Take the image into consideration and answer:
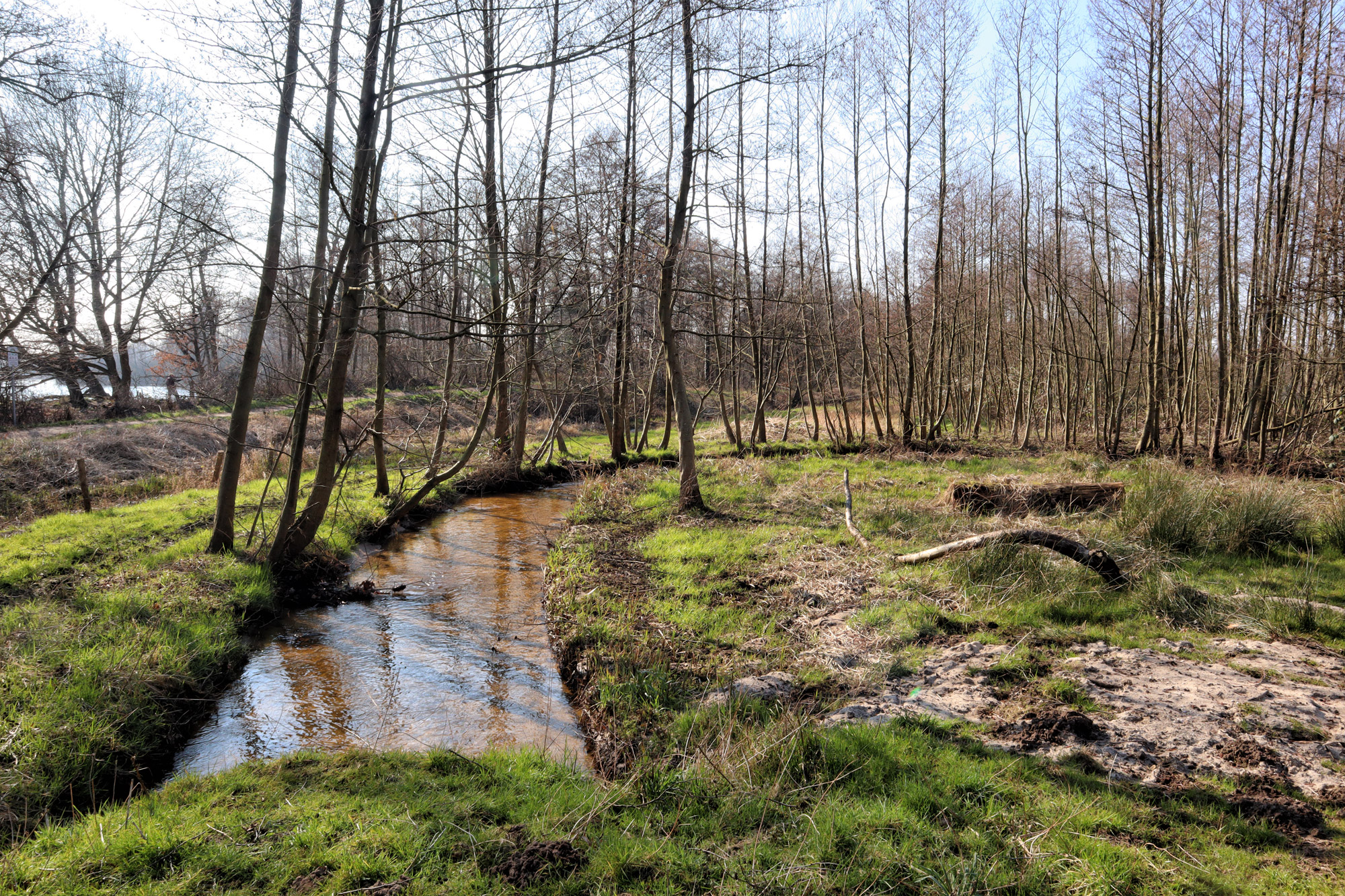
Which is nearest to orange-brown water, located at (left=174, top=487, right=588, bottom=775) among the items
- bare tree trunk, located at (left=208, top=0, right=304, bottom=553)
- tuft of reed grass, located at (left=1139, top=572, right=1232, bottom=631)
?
bare tree trunk, located at (left=208, top=0, right=304, bottom=553)

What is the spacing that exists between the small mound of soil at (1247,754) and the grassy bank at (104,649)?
21.7 feet

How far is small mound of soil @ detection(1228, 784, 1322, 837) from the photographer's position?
3133 mm

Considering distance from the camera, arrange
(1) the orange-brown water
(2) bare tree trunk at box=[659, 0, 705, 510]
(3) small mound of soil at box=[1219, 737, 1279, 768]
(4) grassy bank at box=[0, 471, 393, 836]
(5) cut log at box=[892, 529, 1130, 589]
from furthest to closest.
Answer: (2) bare tree trunk at box=[659, 0, 705, 510], (5) cut log at box=[892, 529, 1130, 589], (1) the orange-brown water, (4) grassy bank at box=[0, 471, 393, 836], (3) small mound of soil at box=[1219, 737, 1279, 768]

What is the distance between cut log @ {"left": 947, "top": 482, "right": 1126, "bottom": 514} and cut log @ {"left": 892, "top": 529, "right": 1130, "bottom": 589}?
198cm

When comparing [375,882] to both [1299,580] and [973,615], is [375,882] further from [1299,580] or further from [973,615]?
[1299,580]

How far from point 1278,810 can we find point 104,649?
793 cm

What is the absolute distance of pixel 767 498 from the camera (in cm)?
1150

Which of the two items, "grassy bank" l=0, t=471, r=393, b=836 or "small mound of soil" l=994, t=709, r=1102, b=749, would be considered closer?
"small mound of soil" l=994, t=709, r=1102, b=749

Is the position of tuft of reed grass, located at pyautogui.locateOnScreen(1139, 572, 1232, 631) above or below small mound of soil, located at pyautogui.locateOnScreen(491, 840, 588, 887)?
above

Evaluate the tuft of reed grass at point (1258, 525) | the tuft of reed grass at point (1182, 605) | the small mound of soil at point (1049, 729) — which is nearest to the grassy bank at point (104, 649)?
the small mound of soil at point (1049, 729)

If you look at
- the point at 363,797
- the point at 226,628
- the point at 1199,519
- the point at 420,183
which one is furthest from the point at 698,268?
the point at 363,797

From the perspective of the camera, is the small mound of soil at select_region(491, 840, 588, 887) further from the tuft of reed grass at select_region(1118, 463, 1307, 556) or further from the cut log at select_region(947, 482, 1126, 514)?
the cut log at select_region(947, 482, 1126, 514)

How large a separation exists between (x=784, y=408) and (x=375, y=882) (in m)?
29.6

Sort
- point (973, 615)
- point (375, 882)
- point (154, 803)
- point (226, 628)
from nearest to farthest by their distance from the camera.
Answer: point (375, 882) < point (154, 803) < point (973, 615) < point (226, 628)
